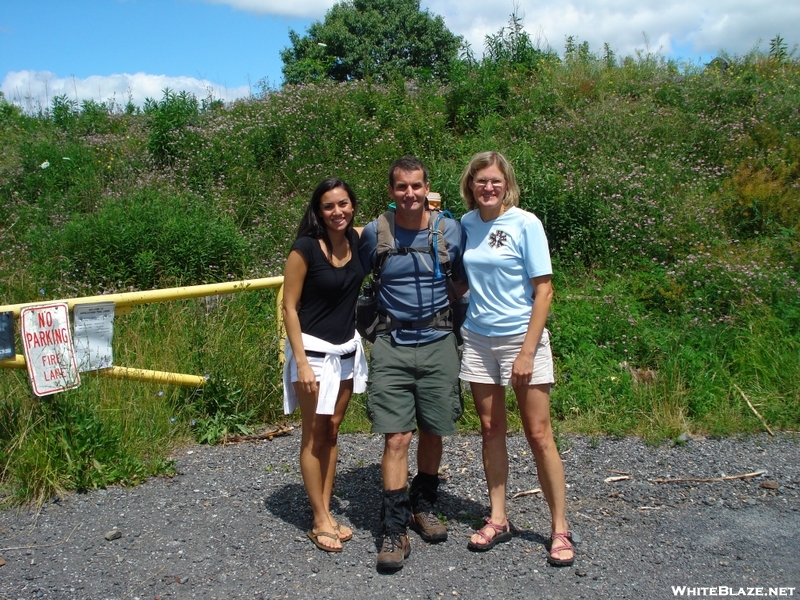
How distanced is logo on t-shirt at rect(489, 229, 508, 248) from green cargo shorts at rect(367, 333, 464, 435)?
57 centimetres

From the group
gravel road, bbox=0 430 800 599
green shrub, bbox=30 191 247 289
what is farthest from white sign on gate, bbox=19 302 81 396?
green shrub, bbox=30 191 247 289

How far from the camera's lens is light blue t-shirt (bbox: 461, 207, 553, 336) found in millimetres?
3561

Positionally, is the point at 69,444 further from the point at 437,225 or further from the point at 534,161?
the point at 534,161

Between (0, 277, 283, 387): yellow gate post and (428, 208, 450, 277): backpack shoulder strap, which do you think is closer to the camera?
(428, 208, 450, 277): backpack shoulder strap

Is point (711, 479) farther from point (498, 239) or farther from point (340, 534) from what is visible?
point (340, 534)

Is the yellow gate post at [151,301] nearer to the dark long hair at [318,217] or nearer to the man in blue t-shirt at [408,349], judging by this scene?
the dark long hair at [318,217]

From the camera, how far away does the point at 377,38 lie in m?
28.7

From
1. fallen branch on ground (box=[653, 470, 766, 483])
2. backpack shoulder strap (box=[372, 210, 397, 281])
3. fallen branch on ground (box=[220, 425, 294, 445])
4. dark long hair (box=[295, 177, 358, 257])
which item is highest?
dark long hair (box=[295, 177, 358, 257])

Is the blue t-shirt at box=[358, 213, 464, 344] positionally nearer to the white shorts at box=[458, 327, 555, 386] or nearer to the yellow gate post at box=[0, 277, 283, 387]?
the white shorts at box=[458, 327, 555, 386]

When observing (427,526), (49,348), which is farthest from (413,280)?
(49,348)

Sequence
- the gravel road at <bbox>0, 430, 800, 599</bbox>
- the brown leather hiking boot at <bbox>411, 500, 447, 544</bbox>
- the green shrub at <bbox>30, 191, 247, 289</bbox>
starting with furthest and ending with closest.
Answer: the green shrub at <bbox>30, 191, 247, 289</bbox> < the brown leather hiking boot at <bbox>411, 500, 447, 544</bbox> < the gravel road at <bbox>0, 430, 800, 599</bbox>

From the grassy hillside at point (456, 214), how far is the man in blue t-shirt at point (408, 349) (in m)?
1.75

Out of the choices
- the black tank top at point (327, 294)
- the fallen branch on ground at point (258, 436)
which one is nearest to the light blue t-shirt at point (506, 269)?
the black tank top at point (327, 294)

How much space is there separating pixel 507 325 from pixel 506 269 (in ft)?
0.90
